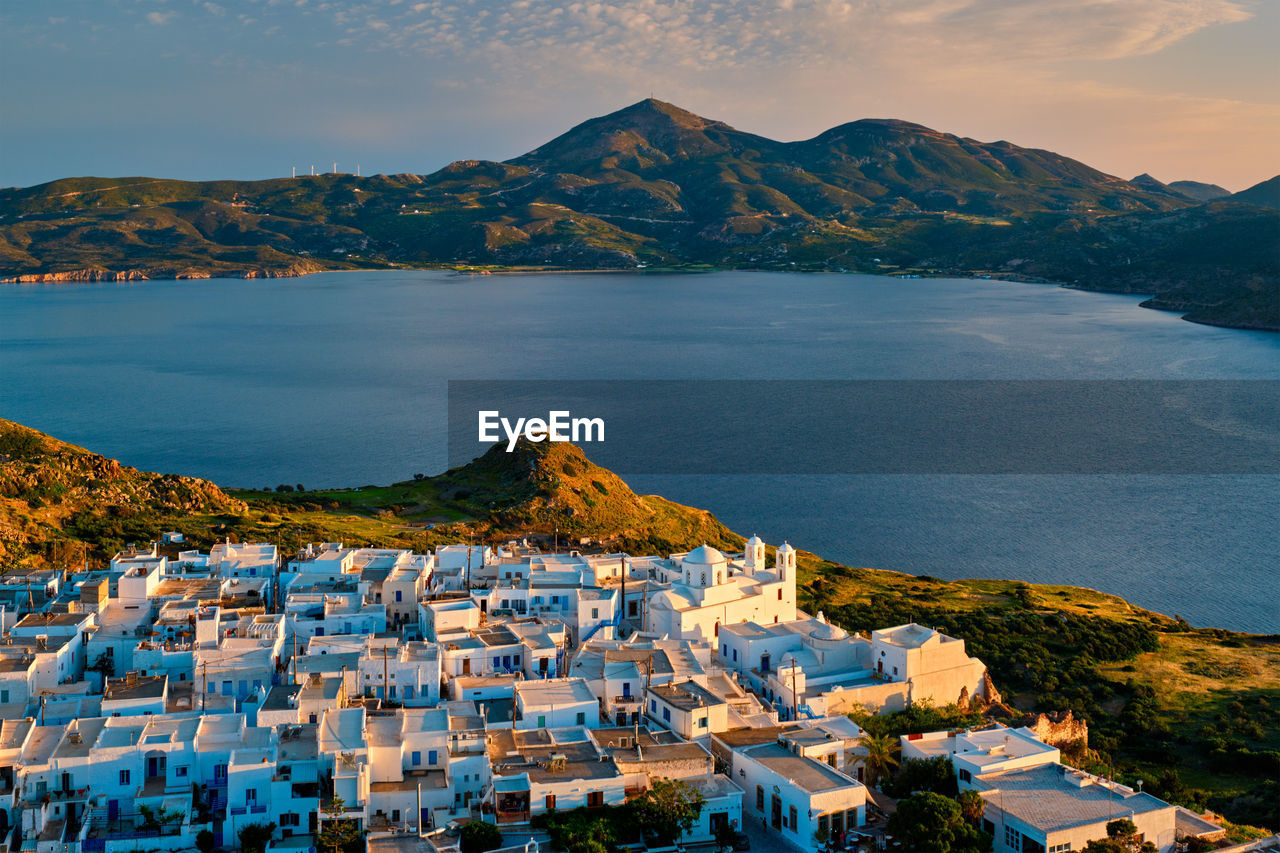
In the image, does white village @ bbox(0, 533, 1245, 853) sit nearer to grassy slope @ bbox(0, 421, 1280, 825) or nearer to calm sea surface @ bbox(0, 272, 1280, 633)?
grassy slope @ bbox(0, 421, 1280, 825)

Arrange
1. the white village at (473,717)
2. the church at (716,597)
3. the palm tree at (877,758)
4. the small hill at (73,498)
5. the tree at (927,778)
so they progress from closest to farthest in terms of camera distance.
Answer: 1. the white village at (473,717)
2. the tree at (927,778)
3. the palm tree at (877,758)
4. the church at (716,597)
5. the small hill at (73,498)

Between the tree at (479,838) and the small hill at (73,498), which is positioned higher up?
the small hill at (73,498)

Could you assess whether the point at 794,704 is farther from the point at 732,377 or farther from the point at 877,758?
the point at 732,377

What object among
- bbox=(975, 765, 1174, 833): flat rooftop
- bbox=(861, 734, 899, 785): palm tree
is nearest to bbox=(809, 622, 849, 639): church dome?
bbox=(861, 734, 899, 785): palm tree

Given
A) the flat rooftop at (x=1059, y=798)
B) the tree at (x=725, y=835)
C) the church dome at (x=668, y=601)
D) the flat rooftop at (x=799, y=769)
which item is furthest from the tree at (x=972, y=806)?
the church dome at (x=668, y=601)

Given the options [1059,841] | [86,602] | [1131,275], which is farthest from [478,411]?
[1131,275]

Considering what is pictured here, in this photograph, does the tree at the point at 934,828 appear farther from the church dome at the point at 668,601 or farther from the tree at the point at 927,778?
the church dome at the point at 668,601
